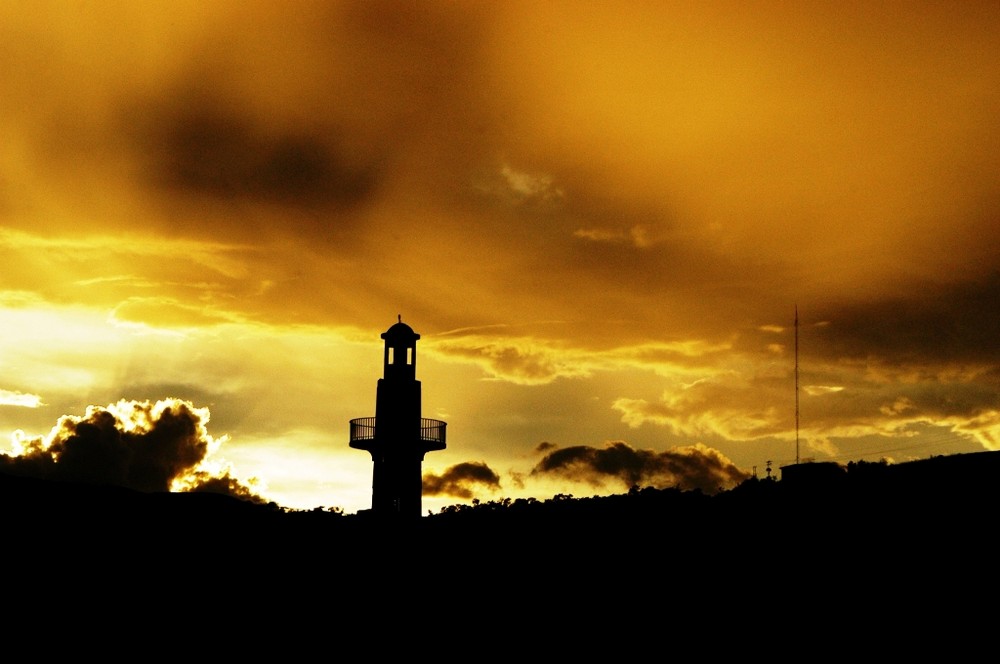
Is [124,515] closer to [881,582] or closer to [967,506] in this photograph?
[881,582]

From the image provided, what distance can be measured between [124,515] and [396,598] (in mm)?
8201

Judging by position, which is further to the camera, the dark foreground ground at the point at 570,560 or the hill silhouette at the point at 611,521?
the hill silhouette at the point at 611,521

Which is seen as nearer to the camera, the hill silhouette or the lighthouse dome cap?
the hill silhouette

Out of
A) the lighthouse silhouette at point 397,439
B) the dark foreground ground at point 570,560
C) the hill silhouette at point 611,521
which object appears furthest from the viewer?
the lighthouse silhouette at point 397,439

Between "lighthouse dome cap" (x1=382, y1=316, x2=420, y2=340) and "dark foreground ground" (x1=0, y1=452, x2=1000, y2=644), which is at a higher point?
"lighthouse dome cap" (x1=382, y1=316, x2=420, y2=340)

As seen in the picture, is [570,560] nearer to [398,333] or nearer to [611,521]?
[611,521]

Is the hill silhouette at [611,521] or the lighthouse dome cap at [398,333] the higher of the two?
the lighthouse dome cap at [398,333]

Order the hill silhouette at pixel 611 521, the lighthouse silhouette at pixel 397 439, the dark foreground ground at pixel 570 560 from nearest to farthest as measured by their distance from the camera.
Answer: the dark foreground ground at pixel 570 560, the hill silhouette at pixel 611 521, the lighthouse silhouette at pixel 397 439

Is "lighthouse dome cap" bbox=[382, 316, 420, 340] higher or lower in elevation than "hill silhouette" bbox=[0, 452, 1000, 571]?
higher

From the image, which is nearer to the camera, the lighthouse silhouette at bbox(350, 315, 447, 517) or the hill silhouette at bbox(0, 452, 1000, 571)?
the hill silhouette at bbox(0, 452, 1000, 571)

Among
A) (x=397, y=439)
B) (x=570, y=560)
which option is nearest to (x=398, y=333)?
(x=397, y=439)

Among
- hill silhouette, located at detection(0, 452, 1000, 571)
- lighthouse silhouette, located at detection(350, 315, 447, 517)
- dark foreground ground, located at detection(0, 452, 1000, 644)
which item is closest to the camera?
dark foreground ground, located at detection(0, 452, 1000, 644)

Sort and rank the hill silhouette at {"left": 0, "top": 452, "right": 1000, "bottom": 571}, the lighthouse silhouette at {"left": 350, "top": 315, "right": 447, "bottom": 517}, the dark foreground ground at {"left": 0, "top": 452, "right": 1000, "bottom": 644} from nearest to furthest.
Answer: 1. the dark foreground ground at {"left": 0, "top": 452, "right": 1000, "bottom": 644}
2. the hill silhouette at {"left": 0, "top": 452, "right": 1000, "bottom": 571}
3. the lighthouse silhouette at {"left": 350, "top": 315, "right": 447, "bottom": 517}

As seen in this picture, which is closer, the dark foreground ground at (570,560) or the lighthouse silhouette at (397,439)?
the dark foreground ground at (570,560)
